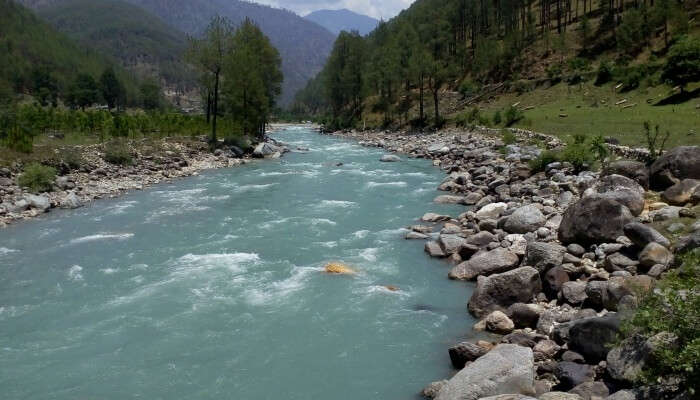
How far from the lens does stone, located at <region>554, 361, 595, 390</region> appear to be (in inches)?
361

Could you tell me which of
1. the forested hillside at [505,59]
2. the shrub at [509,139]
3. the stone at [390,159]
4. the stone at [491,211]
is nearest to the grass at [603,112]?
the forested hillside at [505,59]

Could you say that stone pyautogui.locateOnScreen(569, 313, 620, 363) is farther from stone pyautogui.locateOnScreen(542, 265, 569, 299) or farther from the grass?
the grass

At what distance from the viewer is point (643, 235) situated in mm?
13453

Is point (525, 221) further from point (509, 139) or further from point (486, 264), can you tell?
point (509, 139)

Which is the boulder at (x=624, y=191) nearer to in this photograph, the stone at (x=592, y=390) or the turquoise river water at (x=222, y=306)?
the turquoise river water at (x=222, y=306)

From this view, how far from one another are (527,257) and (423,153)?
111ft

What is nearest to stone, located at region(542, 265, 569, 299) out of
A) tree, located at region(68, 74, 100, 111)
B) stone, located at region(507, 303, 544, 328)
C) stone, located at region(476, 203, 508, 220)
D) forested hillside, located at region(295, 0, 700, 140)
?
stone, located at region(507, 303, 544, 328)

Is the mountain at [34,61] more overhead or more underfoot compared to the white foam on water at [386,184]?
more overhead

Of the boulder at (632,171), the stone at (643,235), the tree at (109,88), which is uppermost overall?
the tree at (109,88)

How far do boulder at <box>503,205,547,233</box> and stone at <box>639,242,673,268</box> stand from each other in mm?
5105

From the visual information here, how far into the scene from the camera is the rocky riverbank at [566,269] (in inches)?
354

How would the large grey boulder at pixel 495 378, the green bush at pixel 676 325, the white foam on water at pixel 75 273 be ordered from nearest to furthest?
the green bush at pixel 676 325, the large grey boulder at pixel 495 378, the white foam on water at pixel 75 273

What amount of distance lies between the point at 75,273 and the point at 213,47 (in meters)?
38.0

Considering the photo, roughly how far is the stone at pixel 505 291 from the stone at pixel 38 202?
21.7 m
